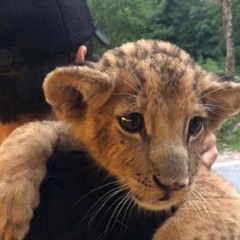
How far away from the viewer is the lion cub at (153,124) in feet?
5.22

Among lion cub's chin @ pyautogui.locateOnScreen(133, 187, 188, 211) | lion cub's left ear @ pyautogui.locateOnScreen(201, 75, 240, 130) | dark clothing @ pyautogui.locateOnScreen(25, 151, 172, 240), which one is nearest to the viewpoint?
dark clothing @ pyautogui.locateOnScreen(25, 151, 172, 240)

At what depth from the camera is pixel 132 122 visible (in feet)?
5.34

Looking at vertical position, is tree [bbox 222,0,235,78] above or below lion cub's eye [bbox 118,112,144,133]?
below

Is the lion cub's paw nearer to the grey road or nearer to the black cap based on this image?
the black cap

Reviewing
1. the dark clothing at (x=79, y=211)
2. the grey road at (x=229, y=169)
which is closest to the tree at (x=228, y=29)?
the grey road at (x=229, y=169)

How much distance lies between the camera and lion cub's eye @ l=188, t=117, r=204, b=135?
67.3 inches

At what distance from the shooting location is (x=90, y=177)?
5.36 ft

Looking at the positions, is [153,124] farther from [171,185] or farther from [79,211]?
[79,211]

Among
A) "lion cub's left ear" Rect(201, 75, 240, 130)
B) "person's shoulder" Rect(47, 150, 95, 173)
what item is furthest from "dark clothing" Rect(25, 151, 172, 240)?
"lion cub's left ear" Rect(201, 75, 240, 130)

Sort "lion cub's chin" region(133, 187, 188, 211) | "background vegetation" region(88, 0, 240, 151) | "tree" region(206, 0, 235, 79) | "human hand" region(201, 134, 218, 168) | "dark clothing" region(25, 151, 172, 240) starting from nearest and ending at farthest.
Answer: "dark clothing" region(25, 151, 172, 240), "lion cub's chin" region(133, 187, 188, 211), "human hand" region(201, 134, 218, 168), "tree" region(206, 0, 235, 79), "background vegetation" region(88, 0, 240, 151)

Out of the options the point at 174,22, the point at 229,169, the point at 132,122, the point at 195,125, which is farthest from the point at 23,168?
the point at 174,22

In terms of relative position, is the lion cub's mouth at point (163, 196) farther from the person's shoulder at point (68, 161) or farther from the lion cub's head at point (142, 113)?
the person's shoulder at point (68, 161)

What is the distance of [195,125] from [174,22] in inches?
333

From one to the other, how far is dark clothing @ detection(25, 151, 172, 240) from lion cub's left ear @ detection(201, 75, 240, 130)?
17.5 inches
